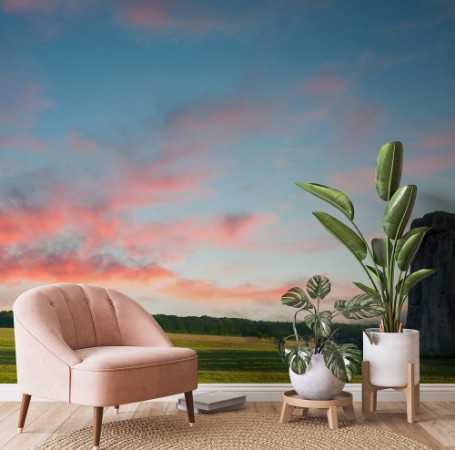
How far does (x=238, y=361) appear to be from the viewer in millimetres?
4457

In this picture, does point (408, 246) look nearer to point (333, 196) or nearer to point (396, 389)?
point (333, 196)

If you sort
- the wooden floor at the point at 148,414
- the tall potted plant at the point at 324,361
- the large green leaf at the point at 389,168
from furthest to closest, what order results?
the large green leaf at the point at 389,168 < the tall potted plant at the point at 324,361 < the wooden floor at the point at 148,414

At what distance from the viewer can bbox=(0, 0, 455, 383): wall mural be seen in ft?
14.5

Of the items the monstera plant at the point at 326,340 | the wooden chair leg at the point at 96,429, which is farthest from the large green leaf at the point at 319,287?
the wooden chair leg at the point at 96,429

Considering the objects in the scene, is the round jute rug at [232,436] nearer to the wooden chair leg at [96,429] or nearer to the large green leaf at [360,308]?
the wooden chair leg at [96,429]

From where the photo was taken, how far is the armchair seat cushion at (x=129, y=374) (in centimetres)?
294

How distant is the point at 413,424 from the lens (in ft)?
11.7

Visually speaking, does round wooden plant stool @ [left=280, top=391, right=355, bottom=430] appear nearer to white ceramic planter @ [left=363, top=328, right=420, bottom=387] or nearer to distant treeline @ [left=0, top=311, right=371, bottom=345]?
white ceramic planter @ [left=363, top=328, right=420, bottom=387]

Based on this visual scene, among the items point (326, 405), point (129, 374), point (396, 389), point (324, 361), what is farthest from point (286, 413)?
point (129, 374)

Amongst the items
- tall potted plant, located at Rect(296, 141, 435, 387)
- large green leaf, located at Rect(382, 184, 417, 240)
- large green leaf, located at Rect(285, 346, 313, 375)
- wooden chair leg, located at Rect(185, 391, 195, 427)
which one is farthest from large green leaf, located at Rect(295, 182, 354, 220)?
wooden chair leg, located at Rect(185, 391, 195, 427)

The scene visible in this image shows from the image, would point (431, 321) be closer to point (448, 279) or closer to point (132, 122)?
point (448, 279)

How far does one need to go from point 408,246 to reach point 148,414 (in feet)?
5.53

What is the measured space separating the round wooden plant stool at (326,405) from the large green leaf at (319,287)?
1.70ft

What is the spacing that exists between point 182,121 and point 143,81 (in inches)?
14.5
